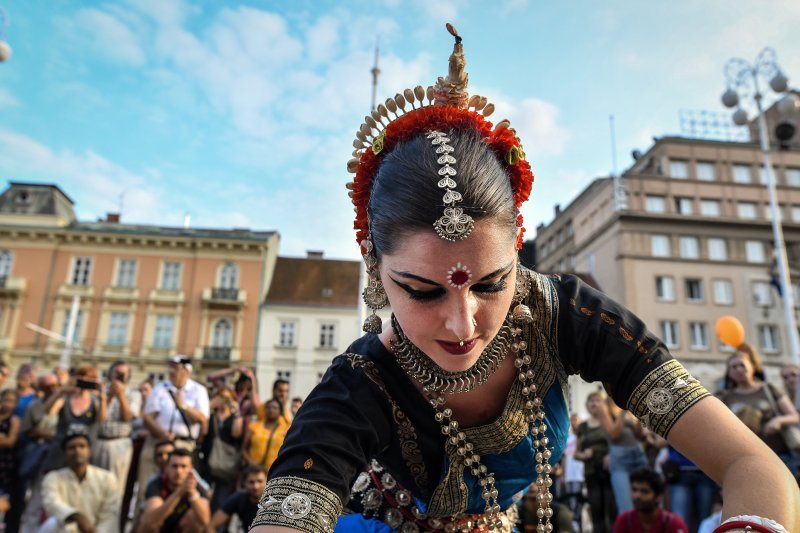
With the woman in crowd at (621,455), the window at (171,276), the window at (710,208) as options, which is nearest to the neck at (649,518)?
the woman in crowd at (621,455)

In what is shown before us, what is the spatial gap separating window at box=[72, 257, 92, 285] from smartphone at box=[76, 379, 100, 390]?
94.5 feet

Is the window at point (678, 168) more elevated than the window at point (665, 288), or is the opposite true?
the window at point (678, 168)

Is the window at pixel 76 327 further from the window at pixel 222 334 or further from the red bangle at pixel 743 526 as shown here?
the red bangle at pixel 743 526

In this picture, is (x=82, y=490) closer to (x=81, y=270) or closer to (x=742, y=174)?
(x=81, y=270)

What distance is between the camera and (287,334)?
32.4 meters

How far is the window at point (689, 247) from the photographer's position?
107ft

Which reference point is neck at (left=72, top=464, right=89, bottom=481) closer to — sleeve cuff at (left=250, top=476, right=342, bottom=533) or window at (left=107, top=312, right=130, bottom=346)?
sleeve cuff at (left=250, top=476, right=342, bottom=533)

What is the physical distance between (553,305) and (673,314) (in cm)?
3225

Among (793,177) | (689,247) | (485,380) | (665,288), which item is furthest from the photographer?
(793,177)

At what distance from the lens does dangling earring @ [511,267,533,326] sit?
1858 mm

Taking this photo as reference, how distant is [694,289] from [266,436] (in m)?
30.2

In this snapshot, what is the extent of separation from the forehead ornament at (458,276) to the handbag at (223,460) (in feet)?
19.9

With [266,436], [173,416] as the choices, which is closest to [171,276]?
[173,416]

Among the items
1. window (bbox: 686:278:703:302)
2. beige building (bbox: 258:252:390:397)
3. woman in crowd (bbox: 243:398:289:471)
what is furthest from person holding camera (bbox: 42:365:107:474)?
window (bbox: 686:278:703:302)
